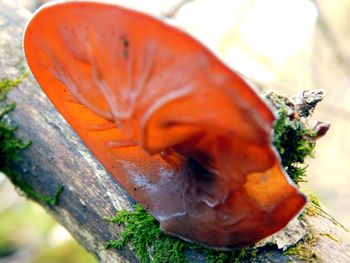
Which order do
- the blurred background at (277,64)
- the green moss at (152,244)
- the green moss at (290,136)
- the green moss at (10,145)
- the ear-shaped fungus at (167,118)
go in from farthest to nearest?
1. the blurred background at (277,64)
2. the green moss at (10,145)
3. the green moss at (152,244)
4. the green moss at (290,136)
5. the ear-shaped fungus at (167,118)

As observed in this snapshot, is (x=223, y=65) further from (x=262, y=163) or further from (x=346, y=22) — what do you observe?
(x=346, y=22)

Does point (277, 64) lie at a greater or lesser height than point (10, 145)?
lesser

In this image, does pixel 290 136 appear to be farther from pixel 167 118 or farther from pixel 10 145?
pixel 10 145

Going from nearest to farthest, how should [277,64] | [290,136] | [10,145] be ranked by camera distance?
1. [290,136]
2. [10,145]
3. [277,64]

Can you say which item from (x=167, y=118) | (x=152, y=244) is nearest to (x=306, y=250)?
(x=152, y=244)

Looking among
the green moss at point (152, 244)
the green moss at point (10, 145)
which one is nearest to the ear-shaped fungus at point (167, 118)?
the green moss at point (152, 244)

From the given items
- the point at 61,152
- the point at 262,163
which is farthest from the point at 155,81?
the point at 61,152

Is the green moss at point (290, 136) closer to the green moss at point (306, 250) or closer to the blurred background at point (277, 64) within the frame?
the green moss at point (306, 250)
